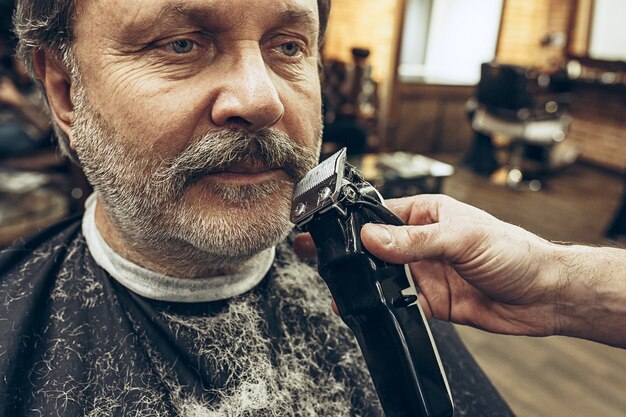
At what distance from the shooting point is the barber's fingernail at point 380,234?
0.84m

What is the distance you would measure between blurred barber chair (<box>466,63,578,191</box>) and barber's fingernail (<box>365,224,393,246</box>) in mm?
5573

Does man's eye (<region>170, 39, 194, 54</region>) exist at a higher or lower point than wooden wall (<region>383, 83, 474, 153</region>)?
higher

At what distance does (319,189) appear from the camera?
33.4 inches

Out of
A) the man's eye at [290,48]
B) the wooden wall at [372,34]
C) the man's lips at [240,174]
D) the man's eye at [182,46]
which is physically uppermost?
the wooden wall at [372,34]

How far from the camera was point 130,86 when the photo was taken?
1.01 m

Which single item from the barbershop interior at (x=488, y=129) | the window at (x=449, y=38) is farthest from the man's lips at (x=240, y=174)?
the window at (x=449, y=38)

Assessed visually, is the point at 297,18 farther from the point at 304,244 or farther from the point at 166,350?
the point at 166,350

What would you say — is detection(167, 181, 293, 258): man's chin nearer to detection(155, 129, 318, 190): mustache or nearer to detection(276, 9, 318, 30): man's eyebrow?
detection(155, 129, 318, 190): mustache

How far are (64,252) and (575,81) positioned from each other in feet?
26.1

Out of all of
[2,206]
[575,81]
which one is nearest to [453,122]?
[575,81]

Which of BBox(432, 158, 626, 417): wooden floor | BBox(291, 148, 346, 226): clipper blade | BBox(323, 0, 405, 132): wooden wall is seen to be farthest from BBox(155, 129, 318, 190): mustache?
BBox(323, 0, 405, 132): wooden wall

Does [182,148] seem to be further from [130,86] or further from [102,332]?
[102,332]

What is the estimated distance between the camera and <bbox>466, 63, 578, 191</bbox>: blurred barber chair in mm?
5918

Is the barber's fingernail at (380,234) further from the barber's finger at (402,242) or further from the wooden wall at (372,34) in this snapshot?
the wooden wall at (372,34)
